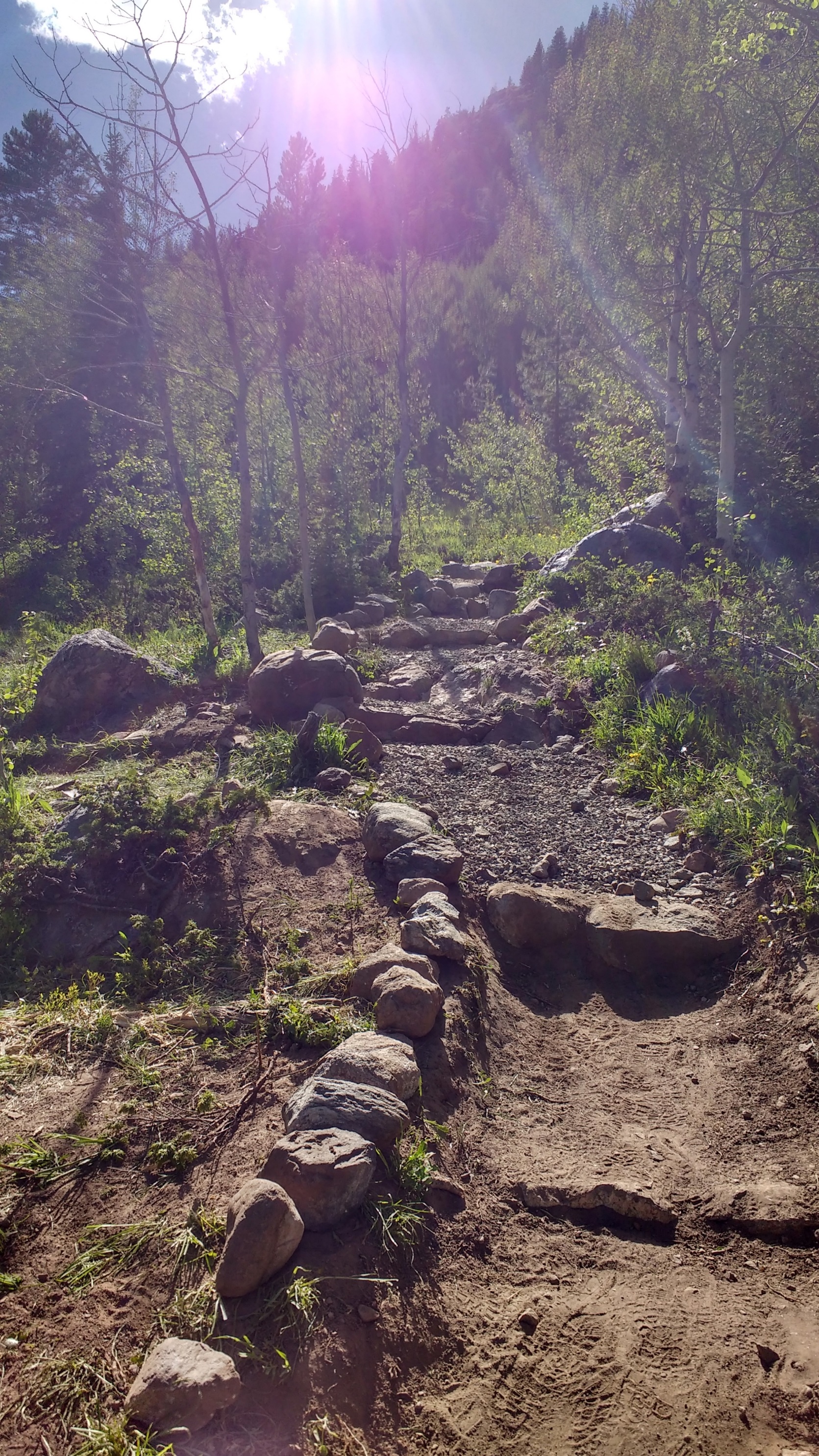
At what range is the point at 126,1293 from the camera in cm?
216

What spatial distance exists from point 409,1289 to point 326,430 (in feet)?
51.9

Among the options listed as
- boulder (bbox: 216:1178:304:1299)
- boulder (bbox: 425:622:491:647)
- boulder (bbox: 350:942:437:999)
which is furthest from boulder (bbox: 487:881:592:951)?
boulder (bbox: 425:622:491:647)

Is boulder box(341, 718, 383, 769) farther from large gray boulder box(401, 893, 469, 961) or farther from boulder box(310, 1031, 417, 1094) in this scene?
boulder box(310, 1031, 417, 1094)

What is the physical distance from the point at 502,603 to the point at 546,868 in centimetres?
701

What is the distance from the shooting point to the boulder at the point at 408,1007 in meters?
3.21

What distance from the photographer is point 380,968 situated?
353 centimetres

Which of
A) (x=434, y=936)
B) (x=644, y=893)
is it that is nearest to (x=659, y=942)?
(x=644, y=893)

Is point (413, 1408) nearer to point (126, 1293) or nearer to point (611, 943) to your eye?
point (126, 1293)

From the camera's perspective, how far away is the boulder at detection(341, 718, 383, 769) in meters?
6.10

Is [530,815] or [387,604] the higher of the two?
[387,604]

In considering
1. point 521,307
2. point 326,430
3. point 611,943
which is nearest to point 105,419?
point 326,430

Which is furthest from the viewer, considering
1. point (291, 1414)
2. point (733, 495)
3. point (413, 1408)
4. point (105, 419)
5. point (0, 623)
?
point (105, 419)

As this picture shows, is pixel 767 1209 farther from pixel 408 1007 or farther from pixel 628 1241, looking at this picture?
pixel 408 1007

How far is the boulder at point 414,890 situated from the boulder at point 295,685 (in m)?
2.86
